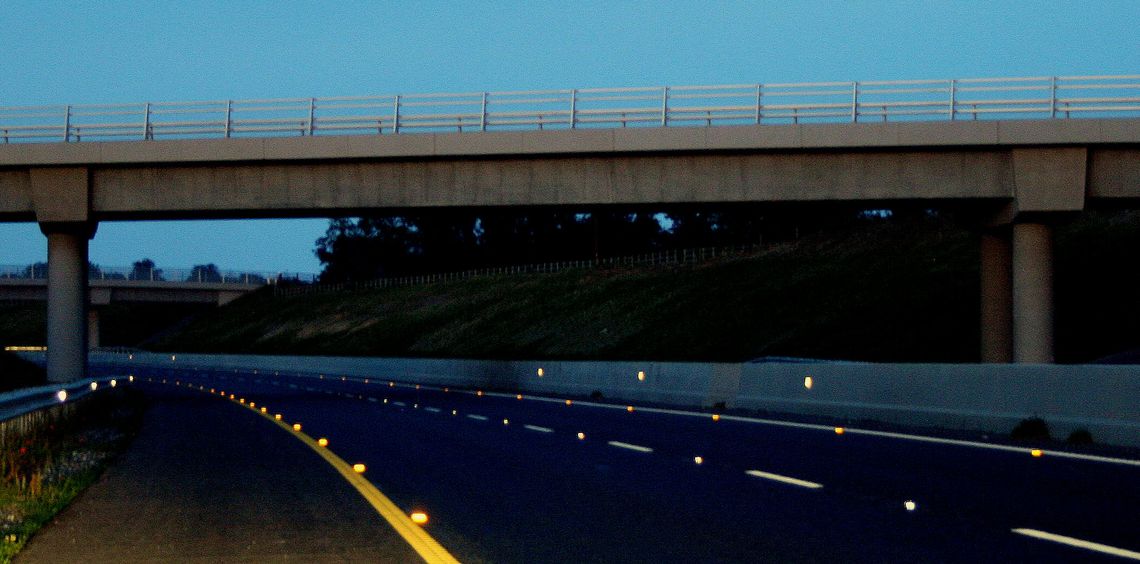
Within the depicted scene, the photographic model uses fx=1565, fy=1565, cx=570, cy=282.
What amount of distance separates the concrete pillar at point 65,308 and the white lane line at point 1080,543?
34.1 meters

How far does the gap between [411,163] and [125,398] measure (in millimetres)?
9454

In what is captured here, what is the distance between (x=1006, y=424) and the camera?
70.7 ft

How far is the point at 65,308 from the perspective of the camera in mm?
41219

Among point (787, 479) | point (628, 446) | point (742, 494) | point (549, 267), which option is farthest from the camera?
point (549, 267)

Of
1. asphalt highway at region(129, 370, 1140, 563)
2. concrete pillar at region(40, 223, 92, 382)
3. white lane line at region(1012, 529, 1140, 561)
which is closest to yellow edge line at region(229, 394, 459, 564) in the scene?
asphalt highway at region(129, 370, 1140, 563)

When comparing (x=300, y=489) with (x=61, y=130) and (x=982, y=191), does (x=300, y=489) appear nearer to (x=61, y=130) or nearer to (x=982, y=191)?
(x=982, y=191)

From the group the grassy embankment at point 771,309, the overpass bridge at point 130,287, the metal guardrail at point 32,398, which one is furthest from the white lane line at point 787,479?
the overpass bridge at point 130,287

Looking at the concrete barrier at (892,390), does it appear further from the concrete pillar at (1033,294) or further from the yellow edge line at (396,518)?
the yellow edge line at (396,518)

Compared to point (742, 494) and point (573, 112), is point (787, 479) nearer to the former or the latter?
point (742, 494)

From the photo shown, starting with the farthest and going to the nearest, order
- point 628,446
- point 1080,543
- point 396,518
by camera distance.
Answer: point 628,446 < point 396,518 < point 1080,543

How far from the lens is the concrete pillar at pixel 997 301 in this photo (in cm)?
4038

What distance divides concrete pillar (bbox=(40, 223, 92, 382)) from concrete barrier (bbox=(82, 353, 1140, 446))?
12774mm

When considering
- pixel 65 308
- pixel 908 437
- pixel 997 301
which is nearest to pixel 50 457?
pixel 908 437

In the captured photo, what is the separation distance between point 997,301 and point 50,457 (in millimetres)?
28048
